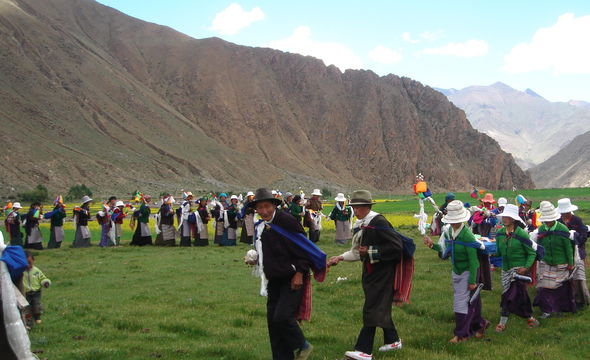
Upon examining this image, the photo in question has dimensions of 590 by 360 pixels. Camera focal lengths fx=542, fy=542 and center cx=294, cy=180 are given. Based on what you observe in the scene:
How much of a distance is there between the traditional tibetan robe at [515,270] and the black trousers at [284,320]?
3.85 meters

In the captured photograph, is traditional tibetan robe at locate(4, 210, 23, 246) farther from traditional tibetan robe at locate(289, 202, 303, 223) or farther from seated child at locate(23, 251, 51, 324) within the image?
seated child at locate(23, 251, 51, 324)

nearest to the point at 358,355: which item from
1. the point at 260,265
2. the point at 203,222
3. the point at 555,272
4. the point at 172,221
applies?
the point at 260,265

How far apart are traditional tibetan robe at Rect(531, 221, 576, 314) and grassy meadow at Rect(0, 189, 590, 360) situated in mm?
332

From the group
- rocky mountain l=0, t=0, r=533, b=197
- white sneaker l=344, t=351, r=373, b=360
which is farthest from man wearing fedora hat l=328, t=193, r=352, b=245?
rocky mountain l=0, t=0, r=533, b=197

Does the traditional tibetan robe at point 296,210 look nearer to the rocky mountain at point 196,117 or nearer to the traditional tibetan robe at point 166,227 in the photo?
the traditional tibetan robe at point 166,227

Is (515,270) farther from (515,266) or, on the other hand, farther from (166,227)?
(166,227)

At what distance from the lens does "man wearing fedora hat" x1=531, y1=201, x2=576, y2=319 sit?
9.16 m

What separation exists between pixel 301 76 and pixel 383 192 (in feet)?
101

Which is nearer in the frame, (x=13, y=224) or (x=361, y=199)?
(x=361, y=199)

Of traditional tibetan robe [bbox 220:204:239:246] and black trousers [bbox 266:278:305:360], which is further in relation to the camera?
traditional tibetan robe [bbox 220:204:239:246]

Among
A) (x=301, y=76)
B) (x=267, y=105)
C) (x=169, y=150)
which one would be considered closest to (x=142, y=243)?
(x=169, y=150)

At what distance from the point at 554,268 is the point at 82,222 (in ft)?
60.9

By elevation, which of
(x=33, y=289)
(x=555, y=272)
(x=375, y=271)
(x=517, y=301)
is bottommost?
(x=517, y=301)

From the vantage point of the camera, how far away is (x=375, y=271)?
277 inches
